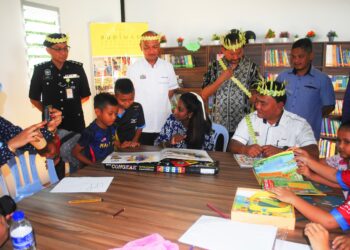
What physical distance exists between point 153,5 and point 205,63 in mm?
1459

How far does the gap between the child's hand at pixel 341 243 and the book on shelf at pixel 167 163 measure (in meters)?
0.78

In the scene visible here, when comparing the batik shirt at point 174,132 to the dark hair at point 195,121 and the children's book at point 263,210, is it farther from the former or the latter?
the children's book at point 263,210

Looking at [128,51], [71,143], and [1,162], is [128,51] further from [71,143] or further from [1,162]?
[1,162]

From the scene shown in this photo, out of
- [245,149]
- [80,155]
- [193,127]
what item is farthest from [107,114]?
[245,149]

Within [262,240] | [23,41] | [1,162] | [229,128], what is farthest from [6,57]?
[262,240]

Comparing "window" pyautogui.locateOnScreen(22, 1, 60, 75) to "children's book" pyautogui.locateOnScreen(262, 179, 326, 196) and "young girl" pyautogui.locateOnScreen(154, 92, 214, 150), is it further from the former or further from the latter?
"children's book" pyautogui.locateOnScreen(262, 179, 326, 196)

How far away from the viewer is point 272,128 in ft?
7.17

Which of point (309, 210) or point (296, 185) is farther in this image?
point (296, 185)

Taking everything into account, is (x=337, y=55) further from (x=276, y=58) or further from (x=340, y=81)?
(x=276, y=58)

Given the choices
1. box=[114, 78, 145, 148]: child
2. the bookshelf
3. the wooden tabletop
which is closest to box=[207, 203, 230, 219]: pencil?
the wooden tabletop

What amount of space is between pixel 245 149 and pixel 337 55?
3029 millimetres

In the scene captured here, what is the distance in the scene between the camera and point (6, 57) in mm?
3471

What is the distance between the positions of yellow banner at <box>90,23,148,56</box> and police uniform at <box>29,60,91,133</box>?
145cm

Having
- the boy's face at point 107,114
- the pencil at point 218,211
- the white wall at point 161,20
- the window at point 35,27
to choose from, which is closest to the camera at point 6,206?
the pencil at point 218,211
